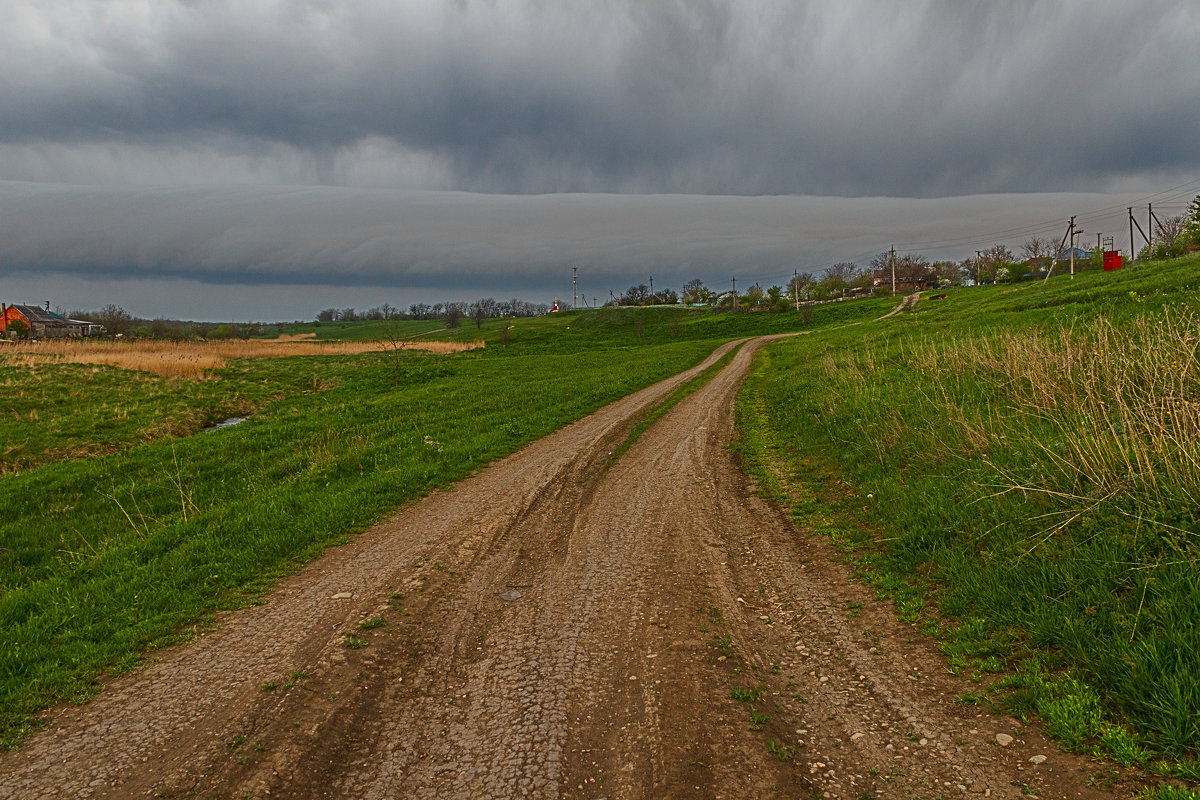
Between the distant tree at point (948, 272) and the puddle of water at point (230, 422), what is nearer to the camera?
the puddle of water at point (230, 422)

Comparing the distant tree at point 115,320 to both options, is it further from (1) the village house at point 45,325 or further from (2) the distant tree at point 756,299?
(2) the distant tree at point 756,299

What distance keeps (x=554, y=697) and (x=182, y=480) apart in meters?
13.1

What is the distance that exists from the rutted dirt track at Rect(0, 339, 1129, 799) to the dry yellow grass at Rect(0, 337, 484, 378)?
36598mm

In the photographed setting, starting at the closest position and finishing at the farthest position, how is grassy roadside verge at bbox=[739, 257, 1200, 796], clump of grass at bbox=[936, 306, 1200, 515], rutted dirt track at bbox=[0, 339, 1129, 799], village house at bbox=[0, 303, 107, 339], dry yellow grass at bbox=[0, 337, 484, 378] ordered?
rutted dirt track at bbox=[0, 339, 1129, 799]
grassy roadside verge at bbox=[739, 257, 1200, 796]
clump of grass at bbox=[936, 306, 1200, 515]
dry yellow grass at bbox=[0, 337, 484, 378]
village house at bbox=[0, 303, 107, 339]

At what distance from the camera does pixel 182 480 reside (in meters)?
13.6

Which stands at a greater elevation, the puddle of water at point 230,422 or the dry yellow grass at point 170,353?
the dry yellow grass at point 170,353

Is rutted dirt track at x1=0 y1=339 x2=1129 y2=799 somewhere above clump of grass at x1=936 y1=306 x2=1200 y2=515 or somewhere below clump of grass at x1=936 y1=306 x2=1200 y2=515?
below

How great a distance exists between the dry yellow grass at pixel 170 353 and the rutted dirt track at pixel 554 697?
36.6 m

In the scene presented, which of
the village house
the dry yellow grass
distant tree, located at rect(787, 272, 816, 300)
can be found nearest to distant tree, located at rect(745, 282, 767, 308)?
distant tree, located at rect(787, 272, 816, 300)

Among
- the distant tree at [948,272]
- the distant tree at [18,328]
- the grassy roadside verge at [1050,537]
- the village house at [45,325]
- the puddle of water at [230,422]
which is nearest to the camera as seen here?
the grassy roadside verge at [1050,537]

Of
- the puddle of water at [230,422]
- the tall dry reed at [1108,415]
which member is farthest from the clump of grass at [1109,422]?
the puddle of water at [230,422]

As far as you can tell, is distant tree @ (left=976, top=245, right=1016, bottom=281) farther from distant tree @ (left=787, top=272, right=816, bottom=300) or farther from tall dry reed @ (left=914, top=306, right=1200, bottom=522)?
tall dry reed @ (left=914, top=306, right=1200, bottom=522)

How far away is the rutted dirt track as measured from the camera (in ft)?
11.9

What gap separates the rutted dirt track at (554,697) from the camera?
361 centimetres
